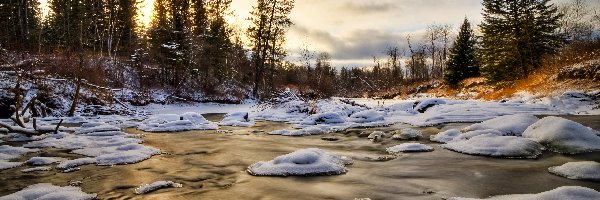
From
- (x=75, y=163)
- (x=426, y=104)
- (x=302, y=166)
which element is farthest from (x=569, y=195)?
(x=426, y=104)

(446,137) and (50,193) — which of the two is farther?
(446,137)

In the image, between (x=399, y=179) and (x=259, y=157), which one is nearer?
(x=399, y=179)

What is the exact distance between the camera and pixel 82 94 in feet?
59.3

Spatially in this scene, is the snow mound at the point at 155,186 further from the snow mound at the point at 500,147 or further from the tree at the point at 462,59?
the tree at the point at 462,59

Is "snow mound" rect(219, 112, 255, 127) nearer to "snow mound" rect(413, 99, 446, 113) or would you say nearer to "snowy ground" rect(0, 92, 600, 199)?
"snowy ground" rect(0, 92, 600, 199)

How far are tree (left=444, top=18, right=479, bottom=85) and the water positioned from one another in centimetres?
3260

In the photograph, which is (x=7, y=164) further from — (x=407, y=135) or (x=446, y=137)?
(x=446, y=137)

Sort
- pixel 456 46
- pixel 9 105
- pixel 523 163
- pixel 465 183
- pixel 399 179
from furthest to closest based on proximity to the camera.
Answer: pixel 456 46 → pixel 9 105 → pixel 523 163 → pixel 399 179 → pixel 465 183

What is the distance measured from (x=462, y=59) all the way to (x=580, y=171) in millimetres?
35377

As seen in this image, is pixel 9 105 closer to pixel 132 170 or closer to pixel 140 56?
pixel 132 170

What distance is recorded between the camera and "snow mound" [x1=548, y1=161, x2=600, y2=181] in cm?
442

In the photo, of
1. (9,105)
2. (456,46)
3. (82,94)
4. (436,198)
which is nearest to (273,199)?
(436,198)

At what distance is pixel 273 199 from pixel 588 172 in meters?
3.78

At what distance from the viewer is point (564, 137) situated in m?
6.28
